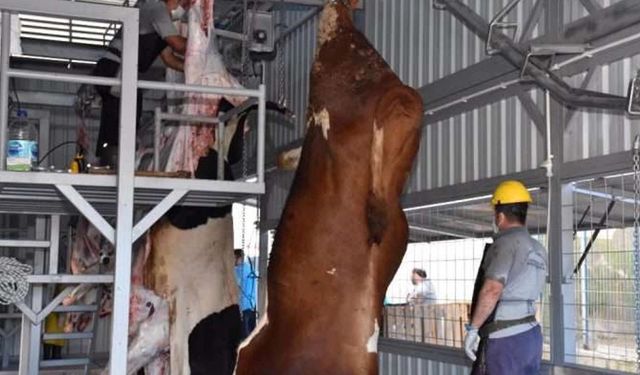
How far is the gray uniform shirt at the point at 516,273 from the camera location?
529 centimetres

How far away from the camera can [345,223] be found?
3.25m

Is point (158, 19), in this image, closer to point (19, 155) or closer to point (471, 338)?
point (19, 155)

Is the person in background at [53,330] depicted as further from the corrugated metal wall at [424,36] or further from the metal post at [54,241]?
the corrugated metal wall at [424,36]

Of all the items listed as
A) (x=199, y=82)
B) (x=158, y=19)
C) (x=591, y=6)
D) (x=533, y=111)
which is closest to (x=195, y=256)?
(x=199, y=82)

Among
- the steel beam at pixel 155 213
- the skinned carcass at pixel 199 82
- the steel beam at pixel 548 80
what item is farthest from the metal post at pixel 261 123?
the steel beam at pixel 548 80

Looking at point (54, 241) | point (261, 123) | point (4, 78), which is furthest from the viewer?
point (54, 241)

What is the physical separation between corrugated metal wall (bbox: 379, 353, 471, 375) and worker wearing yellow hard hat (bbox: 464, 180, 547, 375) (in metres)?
1.64

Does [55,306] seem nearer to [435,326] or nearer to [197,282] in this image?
[197,282]

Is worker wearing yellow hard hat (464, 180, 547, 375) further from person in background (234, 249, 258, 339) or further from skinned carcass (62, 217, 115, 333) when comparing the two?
person in background (234, 249, 258, 339)

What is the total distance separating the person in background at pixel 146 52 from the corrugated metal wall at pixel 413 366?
10.9ft

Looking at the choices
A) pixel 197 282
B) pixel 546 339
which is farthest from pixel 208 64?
pixel 546 339

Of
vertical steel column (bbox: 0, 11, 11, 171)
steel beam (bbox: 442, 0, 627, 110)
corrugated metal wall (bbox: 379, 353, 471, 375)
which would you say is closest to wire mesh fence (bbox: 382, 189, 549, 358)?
corrugated metal wall (bbox: 379, 353, 471, 375)

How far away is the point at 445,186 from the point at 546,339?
1.79m

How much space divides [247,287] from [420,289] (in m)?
4.48
